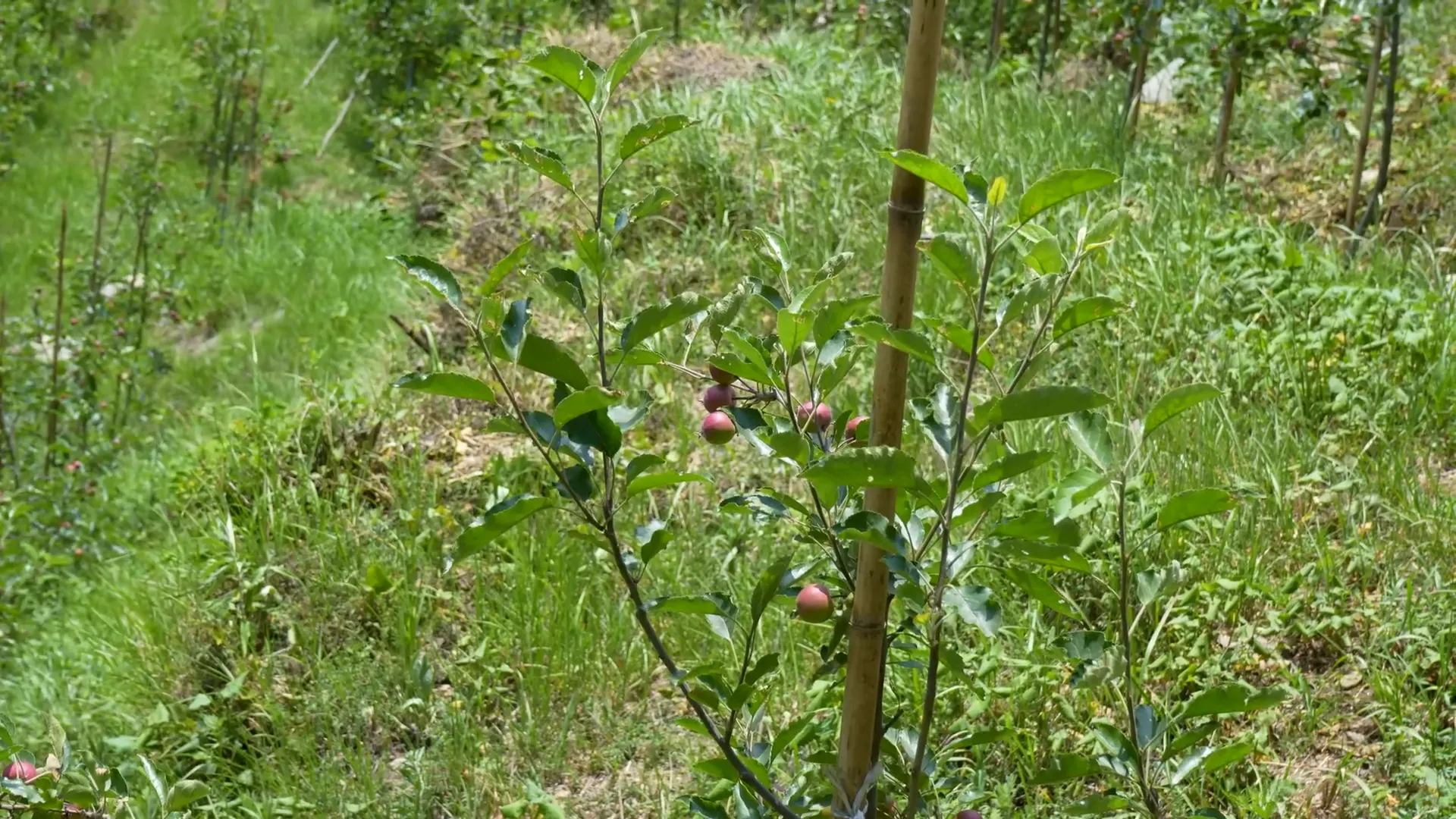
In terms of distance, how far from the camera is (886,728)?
159 cm

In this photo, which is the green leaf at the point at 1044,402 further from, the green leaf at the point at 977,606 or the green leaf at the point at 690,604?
the green leaf at the point at 690,604

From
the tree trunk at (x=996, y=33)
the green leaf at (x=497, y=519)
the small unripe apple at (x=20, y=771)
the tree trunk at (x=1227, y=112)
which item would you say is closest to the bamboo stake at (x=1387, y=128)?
the tree trunk at (x=1227, y=112)

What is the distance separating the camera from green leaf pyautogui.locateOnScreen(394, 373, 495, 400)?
136 centimetres

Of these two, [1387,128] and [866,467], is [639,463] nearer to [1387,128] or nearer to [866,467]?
[866,467]

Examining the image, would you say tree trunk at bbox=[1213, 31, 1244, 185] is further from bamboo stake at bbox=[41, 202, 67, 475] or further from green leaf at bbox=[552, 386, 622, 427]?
bamboo stake at bbox=[41, 202, 67, 475]

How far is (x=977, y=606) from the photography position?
130 centimetres

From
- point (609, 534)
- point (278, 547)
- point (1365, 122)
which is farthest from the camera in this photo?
point (1365, 122)

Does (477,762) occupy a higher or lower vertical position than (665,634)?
lower

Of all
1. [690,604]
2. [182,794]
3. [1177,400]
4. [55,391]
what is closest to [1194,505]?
[1177,400]

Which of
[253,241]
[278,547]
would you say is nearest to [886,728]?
[278,547]

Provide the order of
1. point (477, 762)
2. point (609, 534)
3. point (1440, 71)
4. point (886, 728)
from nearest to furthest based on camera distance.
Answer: point (609, 534)
point (886, 728)
point (477, 762)
point (1440, 71)

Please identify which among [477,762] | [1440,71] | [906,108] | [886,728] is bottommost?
[477,762]

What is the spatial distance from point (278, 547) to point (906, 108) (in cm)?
268

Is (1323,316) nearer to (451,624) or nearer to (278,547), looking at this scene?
(451,624)
